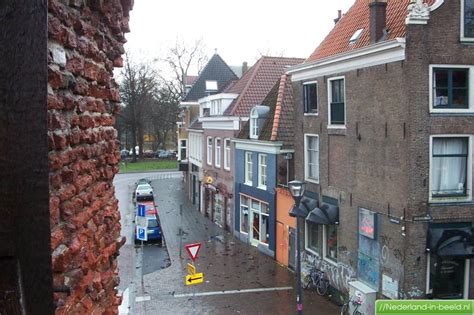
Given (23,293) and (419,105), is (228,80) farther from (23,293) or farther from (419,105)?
(23,293)

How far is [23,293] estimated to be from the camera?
6.43 feet

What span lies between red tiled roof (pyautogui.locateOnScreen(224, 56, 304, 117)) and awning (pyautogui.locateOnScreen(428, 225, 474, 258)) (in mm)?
16355

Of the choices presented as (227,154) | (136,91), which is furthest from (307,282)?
(136,91)

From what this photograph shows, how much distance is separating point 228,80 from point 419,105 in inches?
1029

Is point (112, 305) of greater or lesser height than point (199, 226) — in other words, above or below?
above

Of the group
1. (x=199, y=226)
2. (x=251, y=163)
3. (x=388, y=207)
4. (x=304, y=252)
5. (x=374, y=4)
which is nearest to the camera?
(x=388, y=207)

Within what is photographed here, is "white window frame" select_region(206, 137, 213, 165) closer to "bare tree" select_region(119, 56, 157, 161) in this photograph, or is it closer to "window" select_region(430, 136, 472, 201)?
"window" select_region(430, 136, 472, 201)

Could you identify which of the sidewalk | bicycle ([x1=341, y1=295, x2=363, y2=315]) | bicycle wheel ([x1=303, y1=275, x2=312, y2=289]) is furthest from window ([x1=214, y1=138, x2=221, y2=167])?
bicycle ([x1=341, y1=295, x2=363, y2=315])

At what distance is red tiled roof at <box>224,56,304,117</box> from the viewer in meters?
30.5

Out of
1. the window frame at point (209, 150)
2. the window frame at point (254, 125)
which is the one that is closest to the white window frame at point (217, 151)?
the window frame at point (209, 150)

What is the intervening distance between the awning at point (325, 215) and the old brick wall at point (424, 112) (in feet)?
14.1

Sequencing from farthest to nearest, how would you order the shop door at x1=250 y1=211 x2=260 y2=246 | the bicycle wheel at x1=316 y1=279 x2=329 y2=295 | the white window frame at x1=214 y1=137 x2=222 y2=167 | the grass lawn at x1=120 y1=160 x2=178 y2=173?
the grass lawn at x1=120 y1=160 x2=178 y2=173
the white window frame at x1=214 y1=137 x2=222 y2=167
the shop door at x1=250 y1=211 x2=260 y2=246
the bicycle wheel at x1=316 y1=279 x2=329 y2=295

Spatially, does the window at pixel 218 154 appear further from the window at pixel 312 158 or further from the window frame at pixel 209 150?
the window at pixel 312 158

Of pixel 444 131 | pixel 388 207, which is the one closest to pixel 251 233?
pixel 388 207
